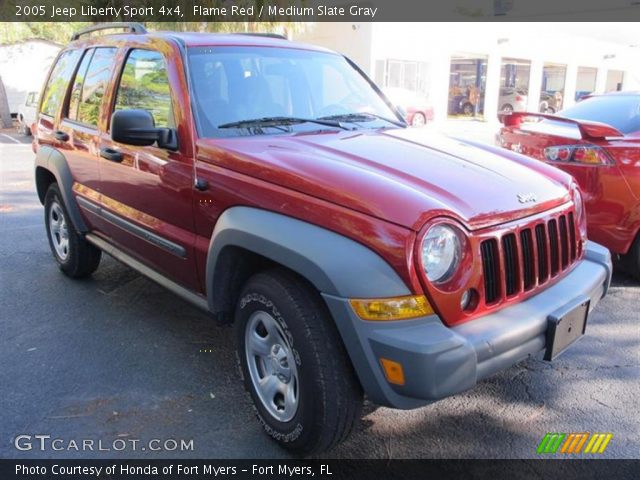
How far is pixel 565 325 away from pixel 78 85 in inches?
158

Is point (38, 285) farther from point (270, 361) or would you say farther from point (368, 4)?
point (368, 4)

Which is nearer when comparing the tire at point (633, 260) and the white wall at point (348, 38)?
the tire at point (633, 260)

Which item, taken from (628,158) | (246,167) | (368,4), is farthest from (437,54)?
(246,167)

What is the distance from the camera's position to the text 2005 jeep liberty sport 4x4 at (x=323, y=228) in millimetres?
2195

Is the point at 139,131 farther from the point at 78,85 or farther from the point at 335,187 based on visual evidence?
the point at 78,85

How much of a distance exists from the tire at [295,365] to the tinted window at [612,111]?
3740 millimetres

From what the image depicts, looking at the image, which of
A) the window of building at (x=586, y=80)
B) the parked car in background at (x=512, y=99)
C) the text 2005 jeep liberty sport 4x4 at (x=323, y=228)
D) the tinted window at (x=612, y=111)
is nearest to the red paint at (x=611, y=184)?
the tinted window at (x=612, y=111)

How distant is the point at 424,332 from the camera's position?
2148 millimetres

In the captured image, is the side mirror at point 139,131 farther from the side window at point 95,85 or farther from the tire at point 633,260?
the tire at point 633,260

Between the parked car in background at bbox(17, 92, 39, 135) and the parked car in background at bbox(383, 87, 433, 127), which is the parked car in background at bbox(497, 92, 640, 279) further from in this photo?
the parked car in background at bbox(17, 92, 39, 135)

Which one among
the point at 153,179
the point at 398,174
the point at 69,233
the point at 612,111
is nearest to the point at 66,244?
the point at 69,233

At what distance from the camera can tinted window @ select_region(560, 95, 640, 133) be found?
4.83m

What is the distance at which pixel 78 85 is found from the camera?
4.52 m

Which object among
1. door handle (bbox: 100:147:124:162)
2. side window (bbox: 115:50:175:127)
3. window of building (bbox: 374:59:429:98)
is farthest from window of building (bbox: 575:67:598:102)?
door handle (bbox: 100:147:124:162)
